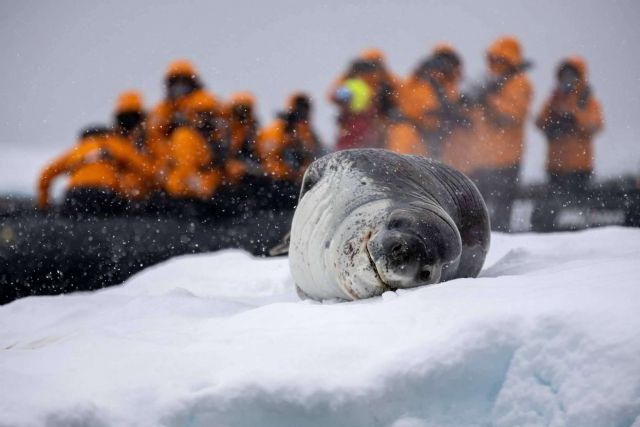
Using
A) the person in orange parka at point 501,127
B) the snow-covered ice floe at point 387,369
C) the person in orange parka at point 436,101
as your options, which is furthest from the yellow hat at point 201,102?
the snow-covered ice floe at point 387,369

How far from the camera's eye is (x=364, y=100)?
7.18 m

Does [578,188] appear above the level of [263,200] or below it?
below

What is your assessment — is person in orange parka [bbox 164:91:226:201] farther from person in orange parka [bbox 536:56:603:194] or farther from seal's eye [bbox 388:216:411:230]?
seal's eye [bbox 388:216:411:230]

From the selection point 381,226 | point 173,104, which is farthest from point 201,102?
point 381,226

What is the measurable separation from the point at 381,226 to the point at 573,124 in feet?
17.8

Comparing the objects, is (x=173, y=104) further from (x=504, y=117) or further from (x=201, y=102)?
(x=504, y=117)

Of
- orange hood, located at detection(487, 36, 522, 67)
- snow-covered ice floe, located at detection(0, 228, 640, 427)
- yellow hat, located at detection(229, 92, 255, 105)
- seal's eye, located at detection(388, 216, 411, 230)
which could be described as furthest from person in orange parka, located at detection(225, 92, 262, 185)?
snow-covered ice floe, located at detection(0, 228, 640, 427)

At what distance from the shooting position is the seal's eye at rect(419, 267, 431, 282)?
231cm

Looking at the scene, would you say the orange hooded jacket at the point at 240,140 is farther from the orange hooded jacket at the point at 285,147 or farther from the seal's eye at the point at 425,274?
→ the seal's eye at the point at 425,274

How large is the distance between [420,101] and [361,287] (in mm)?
5092

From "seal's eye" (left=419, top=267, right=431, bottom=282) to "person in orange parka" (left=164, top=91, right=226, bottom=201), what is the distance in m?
4.43

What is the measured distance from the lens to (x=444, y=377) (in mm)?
1434

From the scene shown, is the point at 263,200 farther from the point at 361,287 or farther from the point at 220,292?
the point at 361,287

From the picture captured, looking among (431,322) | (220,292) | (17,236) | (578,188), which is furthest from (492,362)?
(578,188)
